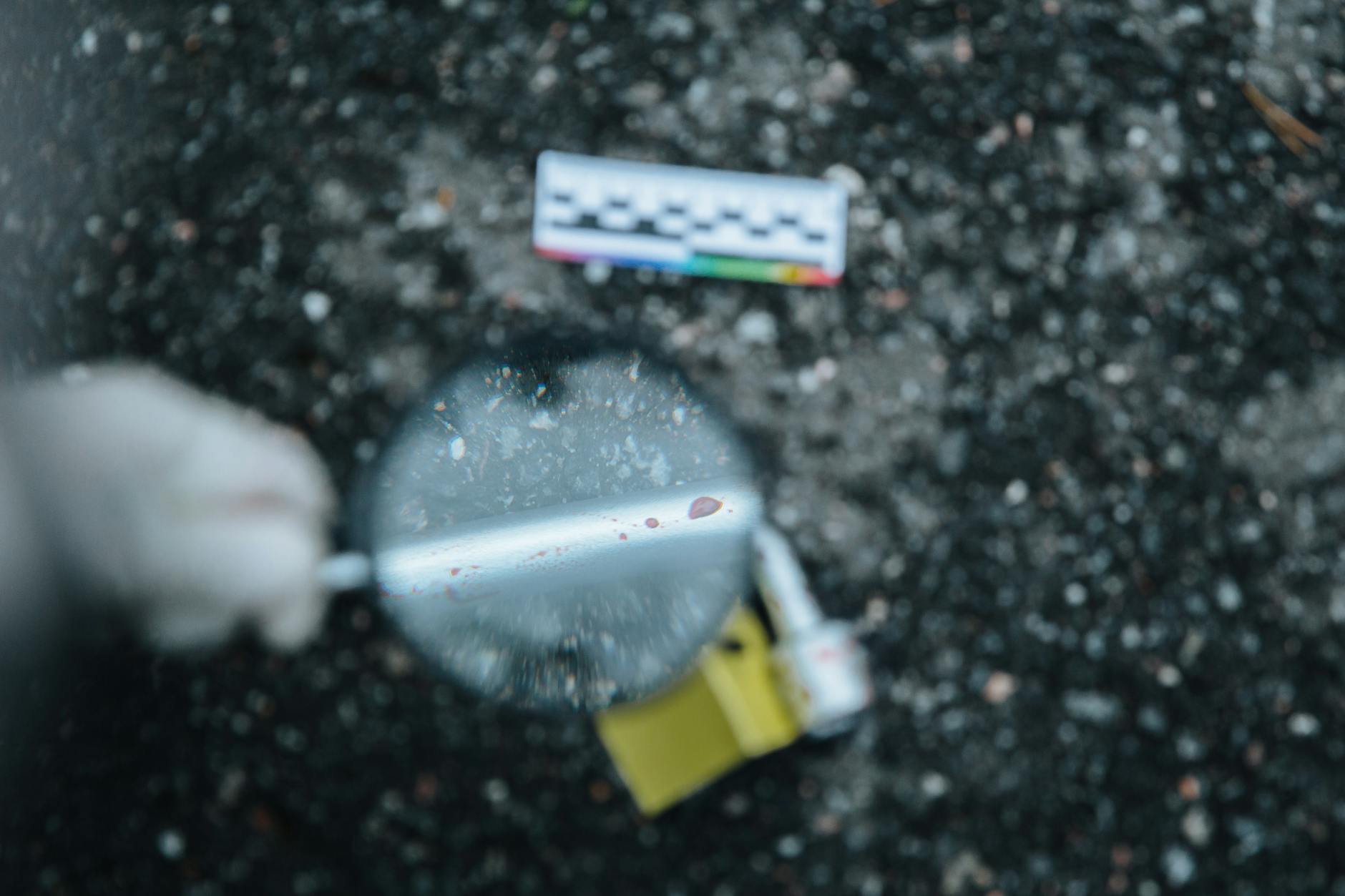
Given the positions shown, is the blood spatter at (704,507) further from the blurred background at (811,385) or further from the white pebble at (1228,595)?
the white pebble at (1228,595)

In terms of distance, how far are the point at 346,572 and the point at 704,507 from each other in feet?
1.27

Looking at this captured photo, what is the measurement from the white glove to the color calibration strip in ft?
1.24

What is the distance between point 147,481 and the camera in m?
0.97

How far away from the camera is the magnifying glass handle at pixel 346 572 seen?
0.95 m

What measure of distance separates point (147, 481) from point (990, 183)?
98cm

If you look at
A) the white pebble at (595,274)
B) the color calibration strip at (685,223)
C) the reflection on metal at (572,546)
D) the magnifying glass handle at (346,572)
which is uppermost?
the color calibration strip at (685,223)

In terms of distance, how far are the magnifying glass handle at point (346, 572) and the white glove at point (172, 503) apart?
11 mm

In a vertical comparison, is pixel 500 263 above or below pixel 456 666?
above

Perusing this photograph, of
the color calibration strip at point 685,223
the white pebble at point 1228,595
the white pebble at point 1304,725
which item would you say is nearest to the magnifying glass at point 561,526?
the color calibration strip at point 685,223

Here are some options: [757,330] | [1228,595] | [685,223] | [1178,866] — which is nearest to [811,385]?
[757,330]

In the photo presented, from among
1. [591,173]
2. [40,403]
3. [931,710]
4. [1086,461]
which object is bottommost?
[931,710]

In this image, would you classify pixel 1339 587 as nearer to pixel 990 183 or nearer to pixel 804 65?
pixel 990 183

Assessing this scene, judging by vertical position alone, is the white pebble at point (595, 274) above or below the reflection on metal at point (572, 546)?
above

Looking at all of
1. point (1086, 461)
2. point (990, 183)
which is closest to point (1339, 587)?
point (1086, 461)
